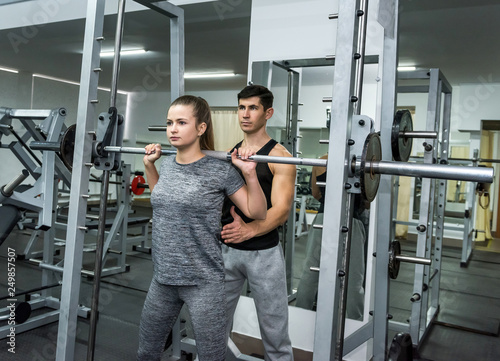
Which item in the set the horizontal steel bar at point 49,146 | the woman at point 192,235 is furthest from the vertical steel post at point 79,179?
the woman at point 192,235

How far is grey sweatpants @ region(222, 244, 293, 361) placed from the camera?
1817mm

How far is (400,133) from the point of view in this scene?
1585mm

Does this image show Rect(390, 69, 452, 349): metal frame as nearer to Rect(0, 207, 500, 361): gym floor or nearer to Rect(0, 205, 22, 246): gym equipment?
Rect(0, 207, 500, 361): gym floor

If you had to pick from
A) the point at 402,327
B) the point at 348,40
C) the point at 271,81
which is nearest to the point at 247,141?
the point at 348,40

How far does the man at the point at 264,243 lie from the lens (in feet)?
5.83

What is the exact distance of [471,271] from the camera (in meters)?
5.59

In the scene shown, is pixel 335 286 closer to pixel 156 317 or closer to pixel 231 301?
pixel 156 317

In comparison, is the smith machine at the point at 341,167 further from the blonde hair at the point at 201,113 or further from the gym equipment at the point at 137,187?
the gym equipment at the point at 137,187

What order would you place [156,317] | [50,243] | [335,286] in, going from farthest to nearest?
[50,243], [156,317], [335,286]

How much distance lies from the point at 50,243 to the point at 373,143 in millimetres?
3094

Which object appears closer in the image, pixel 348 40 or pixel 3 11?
pixel 348 40

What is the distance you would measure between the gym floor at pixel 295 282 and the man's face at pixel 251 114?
1.19 meters

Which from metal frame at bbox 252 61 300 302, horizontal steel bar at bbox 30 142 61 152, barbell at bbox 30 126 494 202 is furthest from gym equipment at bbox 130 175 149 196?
barbell at bbox 30 126 494 202

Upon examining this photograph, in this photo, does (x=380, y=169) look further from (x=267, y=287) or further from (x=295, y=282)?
(x=295, y=282)
